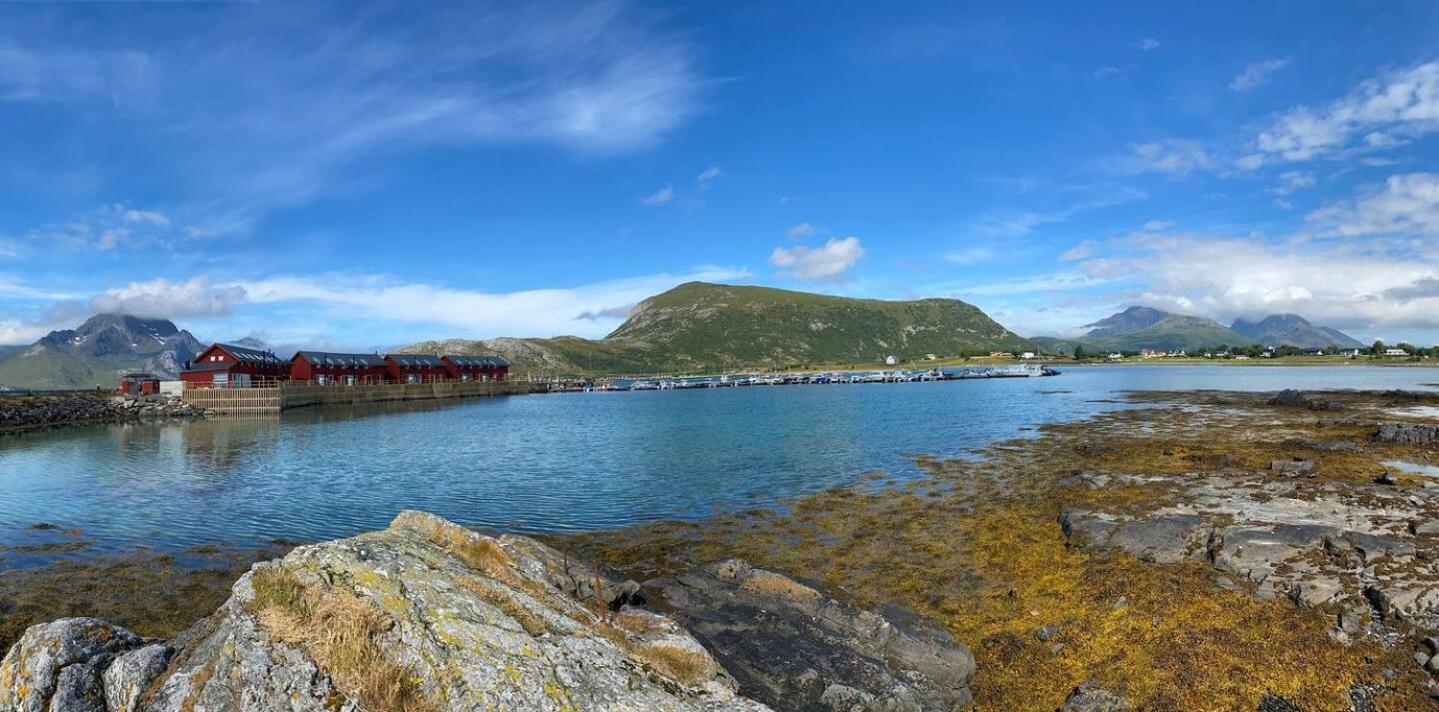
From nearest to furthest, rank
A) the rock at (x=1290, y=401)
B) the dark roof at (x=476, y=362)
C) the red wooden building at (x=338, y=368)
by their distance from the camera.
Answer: the rock at (x=1290, y=401) < the red wooden building at (x=338, y=368) < the dark roof at (x=476, y=362)

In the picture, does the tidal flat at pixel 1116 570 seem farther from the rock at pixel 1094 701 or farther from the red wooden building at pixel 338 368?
the red wooden building at pixel 338 368

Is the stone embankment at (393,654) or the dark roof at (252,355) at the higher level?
the dark roof at (252,355)

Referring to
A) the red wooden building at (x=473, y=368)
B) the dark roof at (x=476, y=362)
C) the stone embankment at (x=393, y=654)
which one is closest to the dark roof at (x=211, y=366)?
A: the red wooden building at (x=473, y=368)

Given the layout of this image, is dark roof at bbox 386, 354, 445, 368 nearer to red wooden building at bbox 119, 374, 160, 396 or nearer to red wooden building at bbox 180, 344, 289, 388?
red wooden building at bbox 180, 344, 289, 388

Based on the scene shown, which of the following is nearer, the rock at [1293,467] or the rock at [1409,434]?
the rock at [1293,467]

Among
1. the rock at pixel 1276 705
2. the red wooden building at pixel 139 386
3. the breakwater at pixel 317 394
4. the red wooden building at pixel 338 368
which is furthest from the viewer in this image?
the red wooden building at pixel 338 368

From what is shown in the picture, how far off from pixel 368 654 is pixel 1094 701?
42.4 feet

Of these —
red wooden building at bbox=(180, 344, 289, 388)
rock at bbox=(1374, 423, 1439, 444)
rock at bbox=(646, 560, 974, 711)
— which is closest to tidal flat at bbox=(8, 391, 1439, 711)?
rock at bbox=(646, 560, 974, 711)

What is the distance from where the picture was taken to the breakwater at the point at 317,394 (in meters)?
106

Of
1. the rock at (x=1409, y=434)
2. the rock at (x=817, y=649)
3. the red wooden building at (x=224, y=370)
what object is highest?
the red wooden building at (x=224, y=370)

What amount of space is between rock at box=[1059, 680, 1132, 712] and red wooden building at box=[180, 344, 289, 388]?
130 meters

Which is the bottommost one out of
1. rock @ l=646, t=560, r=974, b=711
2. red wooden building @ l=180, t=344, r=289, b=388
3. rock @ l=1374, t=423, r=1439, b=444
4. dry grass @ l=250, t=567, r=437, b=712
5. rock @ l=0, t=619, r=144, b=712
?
rock @ l=646, t=560, r=974, b=711

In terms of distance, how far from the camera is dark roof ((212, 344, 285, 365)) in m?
115

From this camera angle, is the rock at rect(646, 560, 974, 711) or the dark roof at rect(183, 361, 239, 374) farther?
the dark roof at rect(183, 361, 239, 374)
